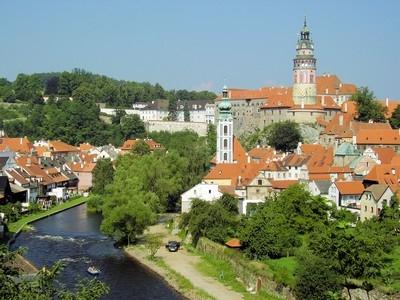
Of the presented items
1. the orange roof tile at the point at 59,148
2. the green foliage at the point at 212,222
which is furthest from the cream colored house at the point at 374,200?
the orange roof tile at the point at 59,148

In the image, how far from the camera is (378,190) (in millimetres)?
35406

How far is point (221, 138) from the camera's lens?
54719 mm

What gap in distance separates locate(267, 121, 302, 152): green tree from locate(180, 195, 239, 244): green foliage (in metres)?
26.5

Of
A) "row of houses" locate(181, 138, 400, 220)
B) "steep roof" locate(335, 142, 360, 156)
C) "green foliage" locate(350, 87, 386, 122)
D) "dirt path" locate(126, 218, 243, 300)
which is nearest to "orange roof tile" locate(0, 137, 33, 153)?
"row of houses" locate(181, 138, 400, 220)

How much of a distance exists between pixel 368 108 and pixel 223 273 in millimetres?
35113

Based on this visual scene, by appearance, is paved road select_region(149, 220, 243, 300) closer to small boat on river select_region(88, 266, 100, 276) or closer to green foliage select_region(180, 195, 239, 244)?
green foliage select_region(180, 195, 239, 244)

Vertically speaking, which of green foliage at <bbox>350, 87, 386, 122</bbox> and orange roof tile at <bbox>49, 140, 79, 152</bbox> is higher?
green foliage at <bbox>350, 87, 386, 122</bbox>

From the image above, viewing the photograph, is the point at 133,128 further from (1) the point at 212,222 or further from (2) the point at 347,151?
(1) the point at 212,222

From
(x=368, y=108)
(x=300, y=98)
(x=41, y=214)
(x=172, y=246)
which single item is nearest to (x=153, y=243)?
(x=172, y=246)

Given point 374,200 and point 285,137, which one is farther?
point 285,137

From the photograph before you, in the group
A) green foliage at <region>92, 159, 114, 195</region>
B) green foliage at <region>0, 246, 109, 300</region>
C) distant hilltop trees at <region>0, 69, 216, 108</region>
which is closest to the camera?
green foliage at <region>0, 246, 109, 300</region>

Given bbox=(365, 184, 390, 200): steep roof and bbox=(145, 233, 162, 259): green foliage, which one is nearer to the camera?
bbox=(365, 184, 390, 200): steep roof

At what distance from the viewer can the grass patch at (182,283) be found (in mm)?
27667

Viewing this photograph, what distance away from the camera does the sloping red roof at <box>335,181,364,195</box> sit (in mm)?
39000
